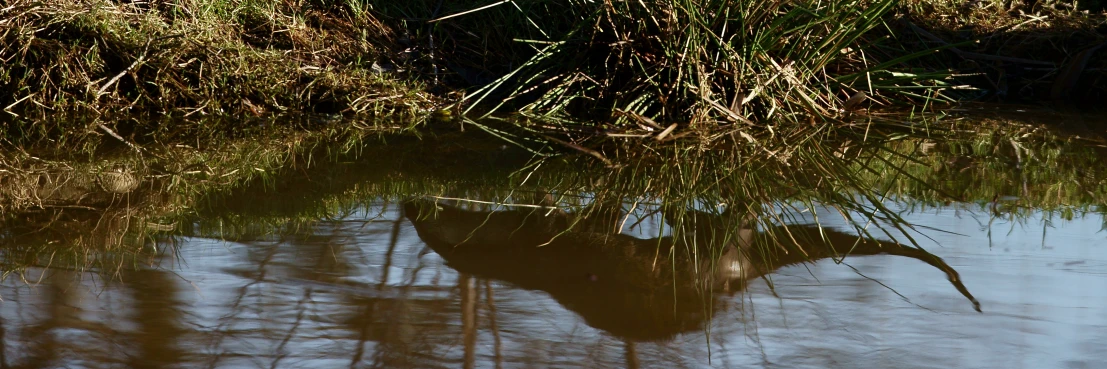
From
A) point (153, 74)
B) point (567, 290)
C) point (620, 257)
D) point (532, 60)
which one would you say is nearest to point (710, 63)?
point (532, 60)

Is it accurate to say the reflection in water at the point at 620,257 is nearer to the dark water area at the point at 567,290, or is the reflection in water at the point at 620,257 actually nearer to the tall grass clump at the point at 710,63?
the dark water area at the point at 567,290

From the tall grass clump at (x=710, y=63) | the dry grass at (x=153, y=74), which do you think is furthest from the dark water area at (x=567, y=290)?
the dry grass at (x=153, y=74)

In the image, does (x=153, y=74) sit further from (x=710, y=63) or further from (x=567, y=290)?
(x=567, y=290)

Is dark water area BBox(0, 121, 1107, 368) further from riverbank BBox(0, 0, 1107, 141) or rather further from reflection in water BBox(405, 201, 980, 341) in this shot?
riverbank BBox(0, 0, 1107, 141)

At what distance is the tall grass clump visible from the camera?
12.0 feet

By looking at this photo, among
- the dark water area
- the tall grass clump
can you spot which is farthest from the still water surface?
the tall grass clump

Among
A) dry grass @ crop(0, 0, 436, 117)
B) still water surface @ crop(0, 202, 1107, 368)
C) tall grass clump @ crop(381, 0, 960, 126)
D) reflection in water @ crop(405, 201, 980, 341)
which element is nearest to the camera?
still water surface @ crop(0, 202, 1107, 368)

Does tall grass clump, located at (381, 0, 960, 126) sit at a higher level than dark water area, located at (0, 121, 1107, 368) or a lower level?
higher

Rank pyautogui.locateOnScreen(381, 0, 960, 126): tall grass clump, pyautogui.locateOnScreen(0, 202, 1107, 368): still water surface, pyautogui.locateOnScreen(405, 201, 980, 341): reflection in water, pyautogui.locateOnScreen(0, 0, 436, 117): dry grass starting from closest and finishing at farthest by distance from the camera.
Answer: pyautogui.locateOnScreen(0, 202, 1107, 368): still water surface → pyautogui.locateOnScreen(405, 201, 980, 341): reflection in water → pyautogui.locateOnScreen(381, 0, 960, 126): tall grass clump → pyautogui.locateOnScreen(0, 0, 436, 117): dry grass

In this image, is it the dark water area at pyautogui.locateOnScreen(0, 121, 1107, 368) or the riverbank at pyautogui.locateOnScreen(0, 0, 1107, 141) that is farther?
the riverbank at pyautogui.locateOnScreen(0, 0, 1107, 141)

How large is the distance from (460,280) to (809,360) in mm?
644

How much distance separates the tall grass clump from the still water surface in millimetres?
1745

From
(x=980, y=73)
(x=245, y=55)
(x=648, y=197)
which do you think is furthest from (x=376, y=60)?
(x=980, y=73)

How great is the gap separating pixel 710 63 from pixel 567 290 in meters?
2.13
